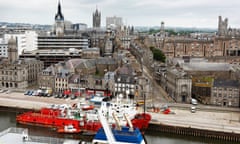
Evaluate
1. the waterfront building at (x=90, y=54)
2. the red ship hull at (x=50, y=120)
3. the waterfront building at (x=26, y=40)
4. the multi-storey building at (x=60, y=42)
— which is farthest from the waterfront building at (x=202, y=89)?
the waterfront building at (x=26, y=40)

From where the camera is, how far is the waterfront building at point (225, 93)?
1565 inches

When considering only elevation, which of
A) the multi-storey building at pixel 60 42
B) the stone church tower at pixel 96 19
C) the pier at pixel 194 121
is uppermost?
the stone church tower at pixel 96 19

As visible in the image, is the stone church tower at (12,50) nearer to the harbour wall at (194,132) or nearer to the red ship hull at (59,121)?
the red ship hull at (59,121)

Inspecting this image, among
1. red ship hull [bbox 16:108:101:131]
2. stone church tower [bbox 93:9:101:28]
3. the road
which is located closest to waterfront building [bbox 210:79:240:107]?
the road

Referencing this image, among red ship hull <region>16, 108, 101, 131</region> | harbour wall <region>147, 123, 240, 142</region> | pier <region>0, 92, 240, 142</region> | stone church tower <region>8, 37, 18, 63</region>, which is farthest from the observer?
stone church tower <region>8, 37, 18, 63</region>

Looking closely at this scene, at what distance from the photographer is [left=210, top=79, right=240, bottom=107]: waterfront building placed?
3975 centimetres

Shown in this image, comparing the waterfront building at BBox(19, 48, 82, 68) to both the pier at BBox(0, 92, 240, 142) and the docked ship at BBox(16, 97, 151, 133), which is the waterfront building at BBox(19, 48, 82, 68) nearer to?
the pier at BBox(0, 92, 240, 142)

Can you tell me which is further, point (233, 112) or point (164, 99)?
point (164, 99)

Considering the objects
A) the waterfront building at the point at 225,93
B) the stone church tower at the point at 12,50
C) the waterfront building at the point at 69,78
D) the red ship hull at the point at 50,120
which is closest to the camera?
the red ship hull at the point at 50,120

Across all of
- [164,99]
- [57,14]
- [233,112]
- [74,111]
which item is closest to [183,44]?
[57,14]

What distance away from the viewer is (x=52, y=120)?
110 feet

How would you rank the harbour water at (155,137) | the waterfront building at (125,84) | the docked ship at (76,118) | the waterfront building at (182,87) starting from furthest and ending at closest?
the waterfront building at (125,84) < the waterfront building at (182,87) < the docked ship at (76,118) < the harbour water at (155,137)

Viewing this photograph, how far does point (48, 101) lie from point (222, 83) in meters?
22.5

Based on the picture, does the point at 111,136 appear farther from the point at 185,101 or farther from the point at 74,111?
the point at 185,101
